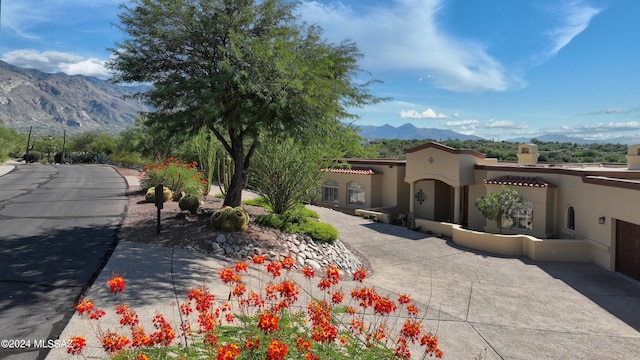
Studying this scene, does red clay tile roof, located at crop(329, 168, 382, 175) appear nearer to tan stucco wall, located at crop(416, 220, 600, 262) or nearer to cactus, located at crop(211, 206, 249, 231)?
tan stucco wall, located at crop(416, 220, 600, 262)

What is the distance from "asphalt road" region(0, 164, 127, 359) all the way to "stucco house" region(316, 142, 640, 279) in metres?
14.8

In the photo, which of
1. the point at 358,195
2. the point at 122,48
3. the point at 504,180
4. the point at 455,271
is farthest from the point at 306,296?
the point at 358,195

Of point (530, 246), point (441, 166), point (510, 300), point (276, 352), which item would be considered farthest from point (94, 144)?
point (276, 352)

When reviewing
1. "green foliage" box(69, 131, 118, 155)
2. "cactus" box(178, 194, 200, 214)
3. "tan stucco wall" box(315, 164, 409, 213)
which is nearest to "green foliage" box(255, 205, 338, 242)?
"cactus" box(178, 194, 200, 214)

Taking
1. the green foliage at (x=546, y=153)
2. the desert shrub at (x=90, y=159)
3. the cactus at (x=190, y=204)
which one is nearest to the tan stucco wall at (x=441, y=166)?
the green foliage at (x=546, y=153)

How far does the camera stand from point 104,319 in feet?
19.3

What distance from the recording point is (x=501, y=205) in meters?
18.2

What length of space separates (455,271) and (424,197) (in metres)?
11.5

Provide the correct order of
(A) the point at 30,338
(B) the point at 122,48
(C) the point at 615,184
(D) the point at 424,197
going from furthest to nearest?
(D) the point at 424,197 < (C) the point at 615,184 < (B) the point at 122,48 < (A) the point at 30,338

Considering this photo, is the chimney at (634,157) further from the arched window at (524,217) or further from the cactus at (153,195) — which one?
the cactus at (153,195)

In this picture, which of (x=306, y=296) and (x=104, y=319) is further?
(x=306, y=296)

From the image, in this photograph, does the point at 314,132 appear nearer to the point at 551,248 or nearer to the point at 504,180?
the point at 551,248

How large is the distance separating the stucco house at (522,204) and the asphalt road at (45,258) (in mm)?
14799

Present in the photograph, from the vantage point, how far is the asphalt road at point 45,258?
557 centimetres
